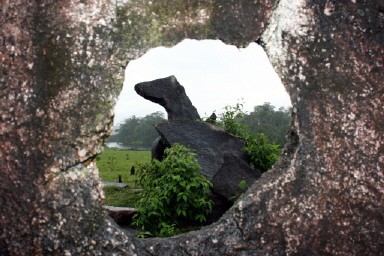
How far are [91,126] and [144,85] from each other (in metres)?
5.44

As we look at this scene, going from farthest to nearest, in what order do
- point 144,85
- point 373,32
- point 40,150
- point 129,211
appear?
point 144,85
point 129,211
point 373,32
point 40,150

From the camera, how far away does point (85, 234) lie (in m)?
2.87

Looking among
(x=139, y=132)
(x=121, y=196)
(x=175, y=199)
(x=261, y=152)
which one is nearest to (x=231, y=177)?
(x=175, y=199)

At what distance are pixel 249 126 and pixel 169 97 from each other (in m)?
9.08

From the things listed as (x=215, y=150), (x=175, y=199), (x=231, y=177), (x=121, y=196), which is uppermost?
(x=215, y=150)

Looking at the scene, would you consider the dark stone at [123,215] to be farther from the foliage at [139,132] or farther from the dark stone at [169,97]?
the foliage at [139,132]

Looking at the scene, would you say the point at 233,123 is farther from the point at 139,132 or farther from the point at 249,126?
the point at 139,132

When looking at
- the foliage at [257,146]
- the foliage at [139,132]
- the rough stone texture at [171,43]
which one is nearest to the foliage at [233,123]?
the foliage at [257,146]

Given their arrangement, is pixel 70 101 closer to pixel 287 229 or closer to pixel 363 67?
pixel 287 229

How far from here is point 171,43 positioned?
3.01 metres

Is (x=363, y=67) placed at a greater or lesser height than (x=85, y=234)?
greater

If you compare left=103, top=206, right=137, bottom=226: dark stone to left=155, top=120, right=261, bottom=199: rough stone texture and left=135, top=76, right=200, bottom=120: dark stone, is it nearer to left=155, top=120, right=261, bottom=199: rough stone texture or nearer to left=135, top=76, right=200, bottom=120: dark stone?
left=155, top=120, right=261, bottom=199: rough stone texture

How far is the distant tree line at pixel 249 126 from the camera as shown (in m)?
18.9

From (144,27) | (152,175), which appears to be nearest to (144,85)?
(152,175)
